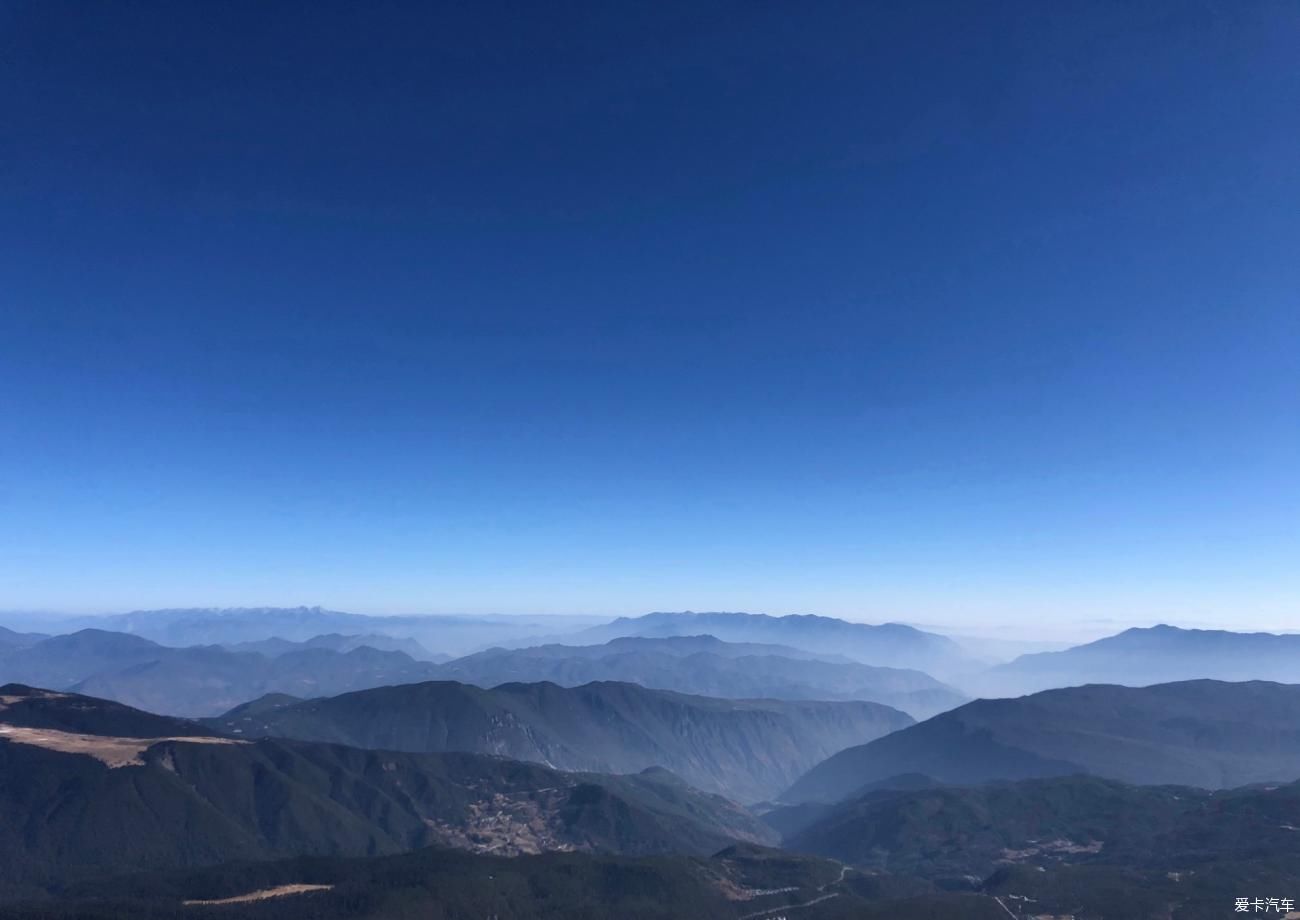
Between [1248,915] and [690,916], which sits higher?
[1248,915]

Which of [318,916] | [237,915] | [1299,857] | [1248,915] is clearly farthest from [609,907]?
[1299,857]

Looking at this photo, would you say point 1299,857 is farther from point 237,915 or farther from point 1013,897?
point 237,915

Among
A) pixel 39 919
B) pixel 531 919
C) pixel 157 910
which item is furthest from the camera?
pixel 531 919

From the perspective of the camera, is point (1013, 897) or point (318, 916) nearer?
point (318, 916)

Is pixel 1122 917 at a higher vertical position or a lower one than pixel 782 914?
higher

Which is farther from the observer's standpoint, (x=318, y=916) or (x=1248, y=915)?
(x=318, y=916)

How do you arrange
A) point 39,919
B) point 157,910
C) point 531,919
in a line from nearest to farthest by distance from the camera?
point 39,919, point 157,910, point 531,919

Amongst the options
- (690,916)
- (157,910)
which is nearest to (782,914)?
(690,916)

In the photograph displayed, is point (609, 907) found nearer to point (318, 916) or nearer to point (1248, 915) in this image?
point (318, 916)
